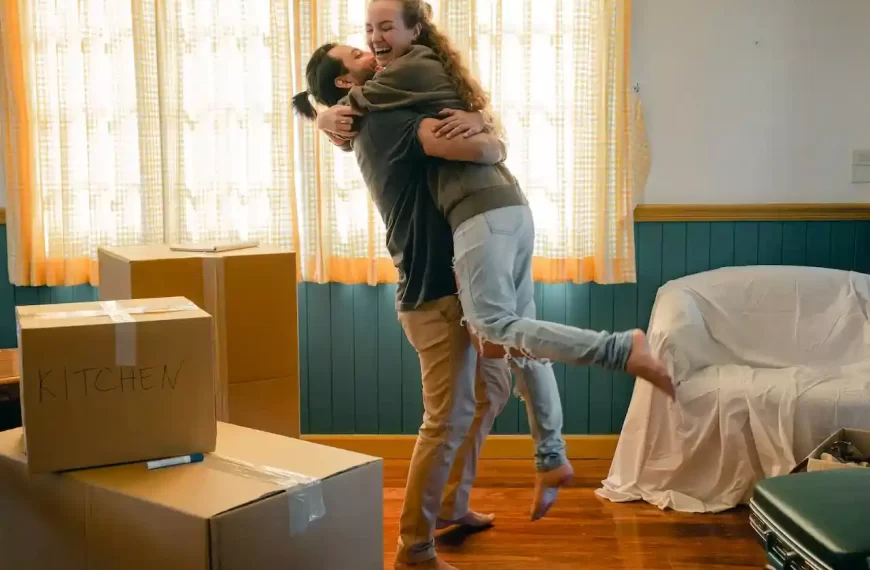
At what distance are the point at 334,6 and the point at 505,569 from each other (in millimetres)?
1973

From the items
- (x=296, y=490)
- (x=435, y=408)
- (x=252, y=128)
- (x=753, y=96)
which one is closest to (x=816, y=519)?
(x=296, y=490)

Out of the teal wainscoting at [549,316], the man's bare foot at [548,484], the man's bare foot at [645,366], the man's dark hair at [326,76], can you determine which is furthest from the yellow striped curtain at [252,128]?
the man's bare foot at [645,366]

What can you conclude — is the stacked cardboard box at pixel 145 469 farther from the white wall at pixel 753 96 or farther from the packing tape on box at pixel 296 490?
the white wall at pixel 753 96

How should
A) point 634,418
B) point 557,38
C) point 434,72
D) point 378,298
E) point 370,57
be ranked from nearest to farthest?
point 434,72, point 370,57, point 634,418, point 557,38, point 378,298

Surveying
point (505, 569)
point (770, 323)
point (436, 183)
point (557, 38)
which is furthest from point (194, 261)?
point (770, 323)

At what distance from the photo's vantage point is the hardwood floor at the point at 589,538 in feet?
8.13

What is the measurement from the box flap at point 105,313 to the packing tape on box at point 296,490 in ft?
1.00

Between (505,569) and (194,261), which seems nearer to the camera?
(194,261)

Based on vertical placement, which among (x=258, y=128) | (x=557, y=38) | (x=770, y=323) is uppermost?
(x=557, y=38)

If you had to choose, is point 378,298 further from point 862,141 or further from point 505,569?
point 862,141

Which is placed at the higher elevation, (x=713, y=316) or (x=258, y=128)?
(x=258, y=128)

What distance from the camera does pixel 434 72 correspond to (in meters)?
2.15

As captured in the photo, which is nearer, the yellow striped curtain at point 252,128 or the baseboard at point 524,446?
the yellow striped curtain at point 252,128

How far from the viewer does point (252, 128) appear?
3.32m
